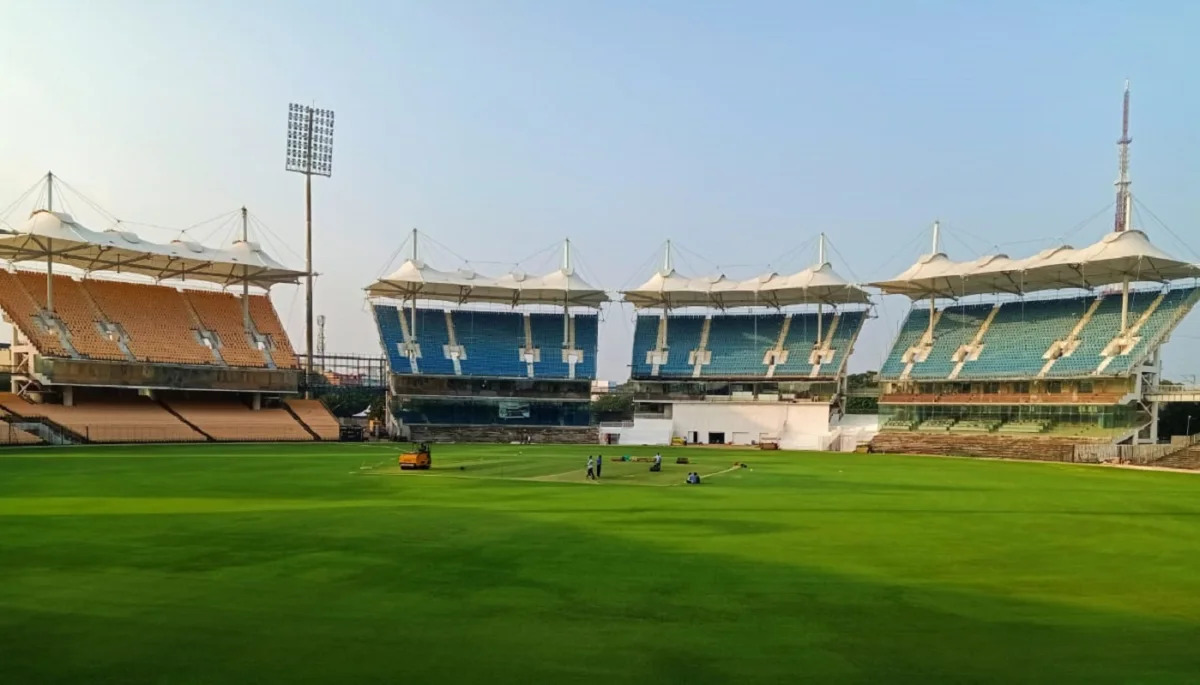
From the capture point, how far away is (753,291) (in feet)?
233

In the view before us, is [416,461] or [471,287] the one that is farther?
[471,287]

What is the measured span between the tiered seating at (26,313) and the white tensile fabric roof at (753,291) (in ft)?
146

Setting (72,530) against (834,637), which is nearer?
(834,637)

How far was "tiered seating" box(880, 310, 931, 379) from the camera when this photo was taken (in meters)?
67.4

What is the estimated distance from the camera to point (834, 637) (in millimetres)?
9797

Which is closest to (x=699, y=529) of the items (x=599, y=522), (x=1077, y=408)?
(x=599, y=522)

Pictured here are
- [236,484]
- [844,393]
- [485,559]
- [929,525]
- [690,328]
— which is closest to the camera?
[485,559]

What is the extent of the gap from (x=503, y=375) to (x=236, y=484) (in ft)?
146

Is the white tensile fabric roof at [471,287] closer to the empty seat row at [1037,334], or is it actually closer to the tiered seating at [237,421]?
the tiered seating at [237,421]

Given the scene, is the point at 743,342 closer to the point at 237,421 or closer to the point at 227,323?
the point at 237,421

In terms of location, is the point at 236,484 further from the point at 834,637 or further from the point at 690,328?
the point at 690,328

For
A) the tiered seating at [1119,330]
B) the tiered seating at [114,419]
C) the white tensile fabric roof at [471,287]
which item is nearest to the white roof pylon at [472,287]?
the white tensile fabric roof at [471,287]

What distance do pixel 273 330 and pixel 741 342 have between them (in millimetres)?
42266

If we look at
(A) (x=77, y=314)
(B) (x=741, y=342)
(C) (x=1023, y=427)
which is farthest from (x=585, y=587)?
(B) (x=741, y=342)
